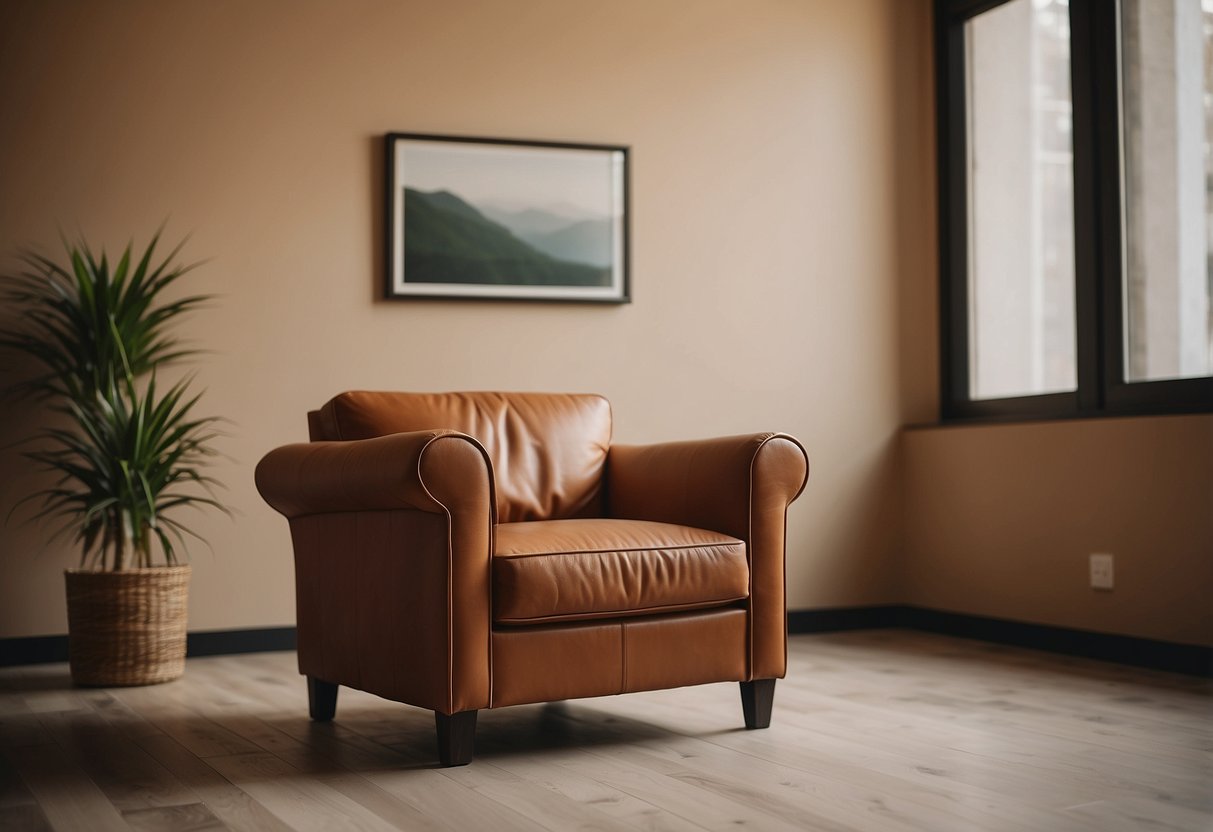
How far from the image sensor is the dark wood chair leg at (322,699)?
2.95 metres

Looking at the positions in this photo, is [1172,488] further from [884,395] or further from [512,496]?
[512,496]

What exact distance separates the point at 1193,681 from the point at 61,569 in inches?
132

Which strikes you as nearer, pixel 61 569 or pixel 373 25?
pixel 61 569

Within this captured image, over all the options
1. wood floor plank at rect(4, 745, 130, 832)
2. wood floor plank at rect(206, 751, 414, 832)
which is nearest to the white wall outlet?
wood floor plank at rect(206, 751, 414, 832)

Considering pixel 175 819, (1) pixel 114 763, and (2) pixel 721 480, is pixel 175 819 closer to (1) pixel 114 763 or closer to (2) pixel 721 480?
(1) pixel 114 763

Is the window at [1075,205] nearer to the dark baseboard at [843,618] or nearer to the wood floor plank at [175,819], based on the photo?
the dark baseboard at [843,618]

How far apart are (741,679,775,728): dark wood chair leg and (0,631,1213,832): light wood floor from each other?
41 millimetres

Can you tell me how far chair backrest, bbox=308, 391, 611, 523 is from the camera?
296cm

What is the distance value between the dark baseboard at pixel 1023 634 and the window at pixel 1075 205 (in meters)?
0.70

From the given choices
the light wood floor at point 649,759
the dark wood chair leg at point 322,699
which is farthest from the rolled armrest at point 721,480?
the dark wood chair leg at point 322,699

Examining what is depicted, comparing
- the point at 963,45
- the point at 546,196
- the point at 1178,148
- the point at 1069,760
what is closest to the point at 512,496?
the point at 1069,760

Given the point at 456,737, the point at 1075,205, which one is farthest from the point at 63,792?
the point at 1075,205

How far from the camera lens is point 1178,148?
3.82 m

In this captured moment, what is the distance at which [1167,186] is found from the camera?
384 cm
